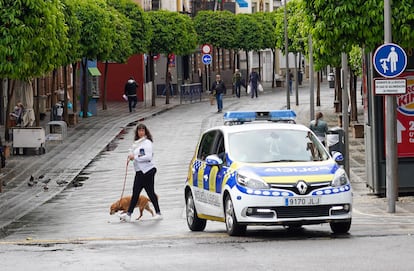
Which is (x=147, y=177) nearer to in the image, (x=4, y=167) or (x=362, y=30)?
(x=362, y=30)

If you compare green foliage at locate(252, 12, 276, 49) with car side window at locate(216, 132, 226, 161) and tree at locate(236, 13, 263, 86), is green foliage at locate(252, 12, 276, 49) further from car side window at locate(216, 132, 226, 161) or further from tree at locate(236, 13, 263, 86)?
car side window at locate(216, 132, 226, 161)

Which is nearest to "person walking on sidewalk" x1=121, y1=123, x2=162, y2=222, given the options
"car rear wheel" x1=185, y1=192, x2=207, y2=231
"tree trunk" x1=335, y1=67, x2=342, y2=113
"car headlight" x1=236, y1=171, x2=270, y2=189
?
"car rear wheel" x1=185, y1=192, x2=207, y2=231

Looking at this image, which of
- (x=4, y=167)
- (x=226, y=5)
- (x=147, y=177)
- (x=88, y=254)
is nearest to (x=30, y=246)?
(x=88, y=254)

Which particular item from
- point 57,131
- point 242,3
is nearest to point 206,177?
point 57,131

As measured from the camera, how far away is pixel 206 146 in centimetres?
1775

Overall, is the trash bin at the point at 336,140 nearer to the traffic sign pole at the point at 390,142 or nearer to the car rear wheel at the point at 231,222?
the traffic sign pole at the point at 390,142

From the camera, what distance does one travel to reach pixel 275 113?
20.3 meters

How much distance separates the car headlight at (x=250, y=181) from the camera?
15391 millimetres

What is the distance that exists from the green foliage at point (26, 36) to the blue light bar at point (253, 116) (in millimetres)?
7052

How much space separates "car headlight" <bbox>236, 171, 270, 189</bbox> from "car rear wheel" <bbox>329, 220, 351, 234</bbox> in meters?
1.12

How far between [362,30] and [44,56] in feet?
30.1

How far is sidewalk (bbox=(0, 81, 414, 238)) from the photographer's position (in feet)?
75.6

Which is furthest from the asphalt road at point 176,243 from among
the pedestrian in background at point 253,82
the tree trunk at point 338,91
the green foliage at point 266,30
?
the green foliage at point 266,30

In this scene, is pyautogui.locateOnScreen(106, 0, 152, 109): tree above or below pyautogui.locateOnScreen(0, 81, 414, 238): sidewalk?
above
